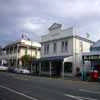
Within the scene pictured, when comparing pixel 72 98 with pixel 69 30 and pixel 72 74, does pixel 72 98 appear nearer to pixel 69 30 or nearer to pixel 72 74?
Result: pixel 72 74

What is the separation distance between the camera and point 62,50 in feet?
104

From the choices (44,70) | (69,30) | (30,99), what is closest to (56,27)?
(69,30)

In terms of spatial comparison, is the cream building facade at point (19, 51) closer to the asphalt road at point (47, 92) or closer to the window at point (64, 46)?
the window at point (64, 46)

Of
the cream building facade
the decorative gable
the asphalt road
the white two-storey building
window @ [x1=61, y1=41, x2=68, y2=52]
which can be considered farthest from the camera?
the cream building facade

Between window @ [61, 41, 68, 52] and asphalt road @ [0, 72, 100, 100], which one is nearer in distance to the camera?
asphalt road @ [0, 72, 100, 100]

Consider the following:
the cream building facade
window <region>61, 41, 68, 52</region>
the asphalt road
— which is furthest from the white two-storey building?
the asphalt road

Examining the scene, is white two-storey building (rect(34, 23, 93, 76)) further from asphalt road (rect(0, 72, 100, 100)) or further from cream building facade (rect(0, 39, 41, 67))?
asphalt road (rect(0, 72, 100, 100))

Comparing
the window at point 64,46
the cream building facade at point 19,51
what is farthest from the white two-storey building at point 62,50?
the cream building facade at point 19,51

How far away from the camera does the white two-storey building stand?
29.2m

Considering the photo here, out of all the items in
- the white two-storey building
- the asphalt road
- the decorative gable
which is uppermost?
the decorative gable

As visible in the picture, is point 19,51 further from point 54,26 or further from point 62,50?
point 62,50

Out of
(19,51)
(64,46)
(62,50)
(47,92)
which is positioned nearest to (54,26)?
(64,46)

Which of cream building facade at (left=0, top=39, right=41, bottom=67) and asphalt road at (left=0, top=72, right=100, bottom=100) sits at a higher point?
cream building facade at (left=0, top=39, right=41, bottom=67)

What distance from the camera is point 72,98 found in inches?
366
